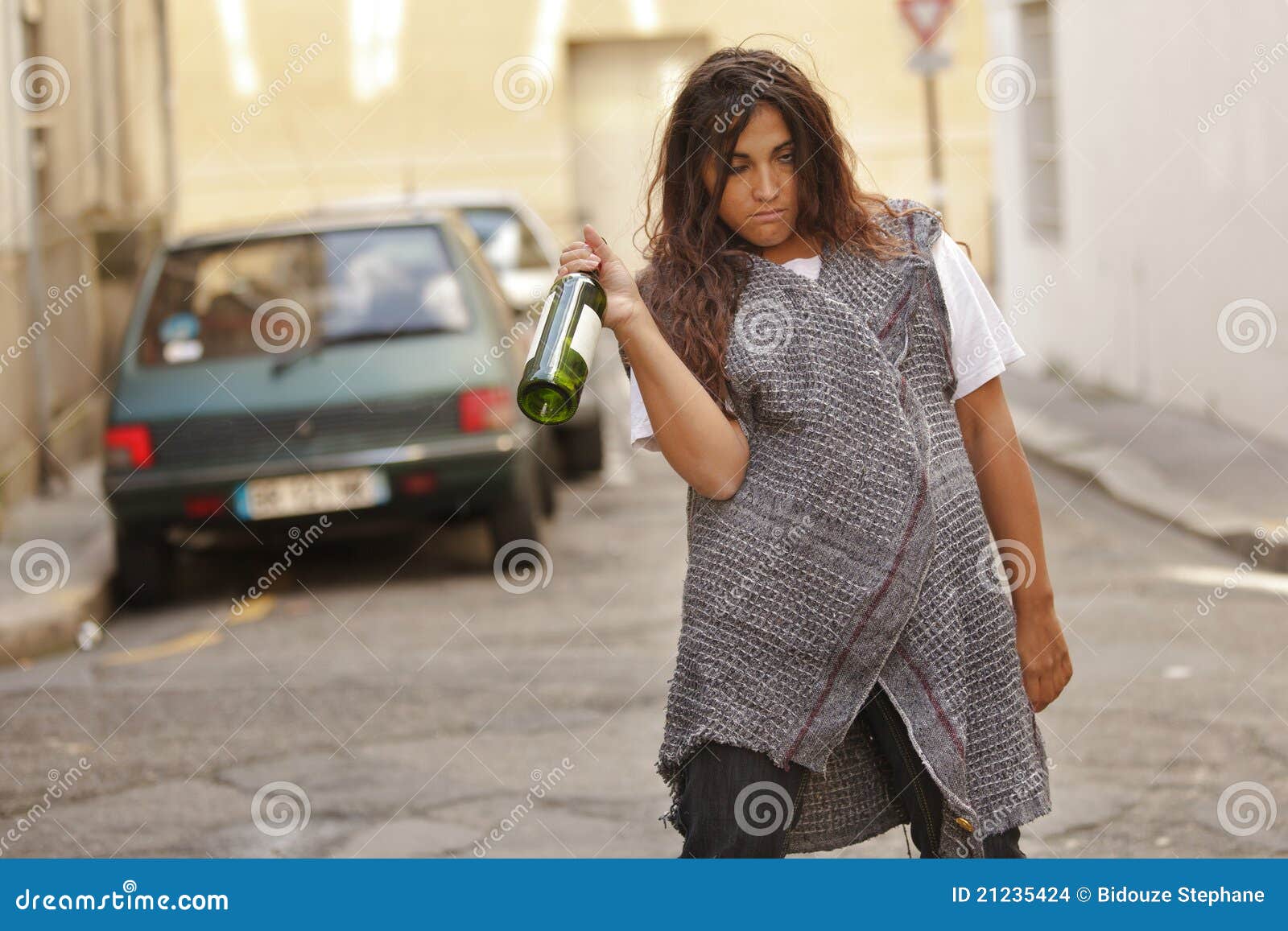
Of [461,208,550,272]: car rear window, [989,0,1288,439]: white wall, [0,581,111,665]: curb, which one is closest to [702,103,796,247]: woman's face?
[0,581,111,665]: curb

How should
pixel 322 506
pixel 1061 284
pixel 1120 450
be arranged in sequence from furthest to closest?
pixel 1061 284 < pixel 1120 450 < pixel 322 506

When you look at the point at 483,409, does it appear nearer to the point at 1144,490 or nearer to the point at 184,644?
the point at 184,644

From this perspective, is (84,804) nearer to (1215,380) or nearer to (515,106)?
(1215,380)

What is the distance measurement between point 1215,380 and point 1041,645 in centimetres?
810

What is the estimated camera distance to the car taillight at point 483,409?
7402 millimetres

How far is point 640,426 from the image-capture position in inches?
92.1

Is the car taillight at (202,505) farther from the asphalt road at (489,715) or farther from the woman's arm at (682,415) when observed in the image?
the woman's arm at (682,415)

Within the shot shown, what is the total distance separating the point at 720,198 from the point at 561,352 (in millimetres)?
426

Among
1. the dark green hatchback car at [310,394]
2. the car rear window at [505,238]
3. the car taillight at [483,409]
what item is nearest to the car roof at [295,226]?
the dark green hatchback car at [310,394]

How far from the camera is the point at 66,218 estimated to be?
12.3m

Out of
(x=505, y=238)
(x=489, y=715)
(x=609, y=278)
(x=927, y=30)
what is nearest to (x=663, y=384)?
(x=609, y=278)
